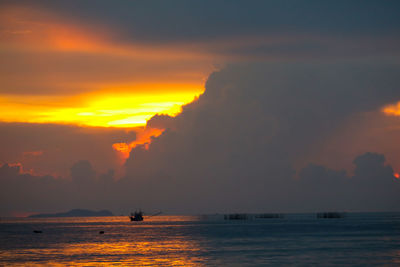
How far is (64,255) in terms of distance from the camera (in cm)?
9000

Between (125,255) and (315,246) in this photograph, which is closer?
(125,255)

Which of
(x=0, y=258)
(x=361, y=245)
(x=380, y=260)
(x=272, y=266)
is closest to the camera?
(x=272, y=266)

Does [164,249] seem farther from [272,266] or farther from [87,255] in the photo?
[272,266]

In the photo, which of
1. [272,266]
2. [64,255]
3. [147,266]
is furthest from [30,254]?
[272,266]

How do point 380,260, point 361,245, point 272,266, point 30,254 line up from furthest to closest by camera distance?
point 361,245, point 30,254, point 380,260, point 272,266

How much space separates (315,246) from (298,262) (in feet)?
84.8

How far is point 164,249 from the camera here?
98438 millimetres

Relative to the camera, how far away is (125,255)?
88.4 m

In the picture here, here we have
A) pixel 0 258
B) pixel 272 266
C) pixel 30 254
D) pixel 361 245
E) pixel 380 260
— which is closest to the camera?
pixel 272 266

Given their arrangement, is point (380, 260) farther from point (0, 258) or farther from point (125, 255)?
point (0, 258)

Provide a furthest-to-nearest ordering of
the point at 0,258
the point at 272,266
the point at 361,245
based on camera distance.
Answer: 1. the point at 361,245
2. the point at 0,258
3. the point at 272,266

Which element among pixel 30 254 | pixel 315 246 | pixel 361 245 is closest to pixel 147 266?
pixel 30 254

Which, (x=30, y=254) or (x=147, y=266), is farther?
(x=30, y=254)

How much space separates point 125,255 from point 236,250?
61.2 ft
